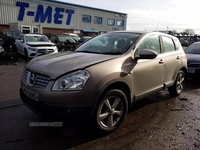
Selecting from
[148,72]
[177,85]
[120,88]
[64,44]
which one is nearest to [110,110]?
[120,88]

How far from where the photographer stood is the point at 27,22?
30484 mm

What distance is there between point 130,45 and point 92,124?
5.26 ft

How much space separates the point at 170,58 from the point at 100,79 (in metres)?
2.41

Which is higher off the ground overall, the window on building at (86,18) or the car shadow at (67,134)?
the window on building at (86,18)

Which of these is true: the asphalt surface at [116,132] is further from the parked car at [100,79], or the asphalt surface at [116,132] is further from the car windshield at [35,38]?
the car windshield at [35,38]

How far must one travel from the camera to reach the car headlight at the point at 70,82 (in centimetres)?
256

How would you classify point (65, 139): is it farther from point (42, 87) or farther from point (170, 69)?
point (170, 69)

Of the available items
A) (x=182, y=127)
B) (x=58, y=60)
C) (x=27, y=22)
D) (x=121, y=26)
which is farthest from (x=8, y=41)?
(x=121, y=26)

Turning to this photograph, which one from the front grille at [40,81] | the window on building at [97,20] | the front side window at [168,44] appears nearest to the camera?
the front grille at [40,81]

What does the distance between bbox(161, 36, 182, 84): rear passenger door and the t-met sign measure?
3004cm

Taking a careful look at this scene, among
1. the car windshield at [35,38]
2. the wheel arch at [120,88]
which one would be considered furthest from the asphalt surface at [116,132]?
the car windshield at [35,38]

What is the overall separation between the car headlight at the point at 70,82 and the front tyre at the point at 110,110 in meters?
0.42

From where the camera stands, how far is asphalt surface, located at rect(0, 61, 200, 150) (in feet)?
9.07

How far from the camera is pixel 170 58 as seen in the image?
14.4 ft
